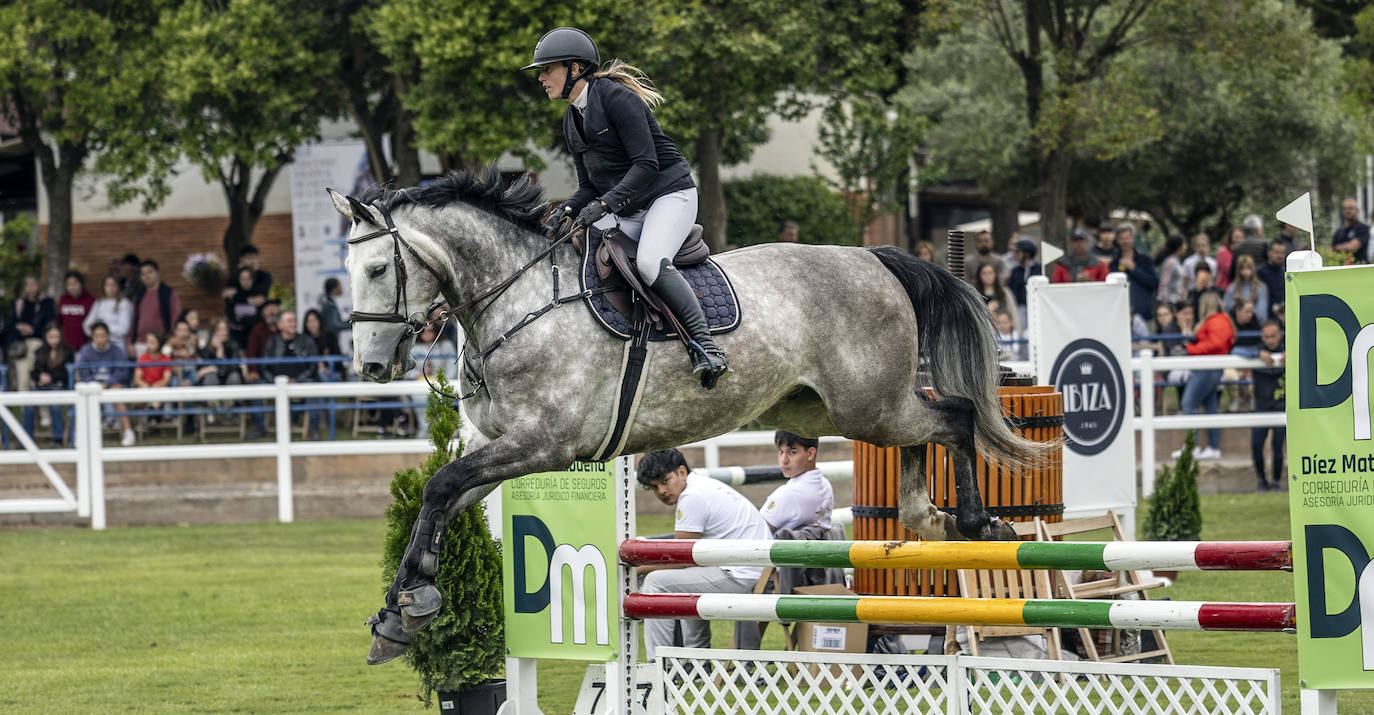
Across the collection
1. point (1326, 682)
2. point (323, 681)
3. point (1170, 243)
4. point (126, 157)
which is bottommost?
point (323, 681)

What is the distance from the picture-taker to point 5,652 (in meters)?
8.10

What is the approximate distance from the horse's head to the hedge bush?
1674 centimetres

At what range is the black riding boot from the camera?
16.6 ft

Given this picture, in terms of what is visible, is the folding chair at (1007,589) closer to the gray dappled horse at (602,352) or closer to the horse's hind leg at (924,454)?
the horse's hind leg at (924,454)

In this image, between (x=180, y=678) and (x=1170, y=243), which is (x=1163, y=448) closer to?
(x=1170, y=243)

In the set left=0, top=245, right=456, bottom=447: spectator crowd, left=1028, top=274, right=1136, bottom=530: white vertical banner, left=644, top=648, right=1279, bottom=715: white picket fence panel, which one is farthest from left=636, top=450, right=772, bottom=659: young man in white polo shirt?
left=0, top=245, right=456, bottom=447: spectator crowd

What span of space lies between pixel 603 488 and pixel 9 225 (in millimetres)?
16358

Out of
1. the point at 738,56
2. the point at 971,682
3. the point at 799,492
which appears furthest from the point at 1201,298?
the point at 971,682

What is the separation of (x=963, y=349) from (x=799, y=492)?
→ 173cm

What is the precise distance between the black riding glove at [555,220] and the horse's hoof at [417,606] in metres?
1.30

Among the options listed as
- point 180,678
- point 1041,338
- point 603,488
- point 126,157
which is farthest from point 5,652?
point 126,157

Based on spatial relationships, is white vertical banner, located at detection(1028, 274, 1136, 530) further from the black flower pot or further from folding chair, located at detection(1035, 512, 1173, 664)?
the black flower pot

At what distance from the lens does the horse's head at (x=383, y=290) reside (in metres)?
5.05

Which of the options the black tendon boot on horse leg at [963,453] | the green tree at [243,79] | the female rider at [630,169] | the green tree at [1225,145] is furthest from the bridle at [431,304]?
the green tree at [1225,145]
